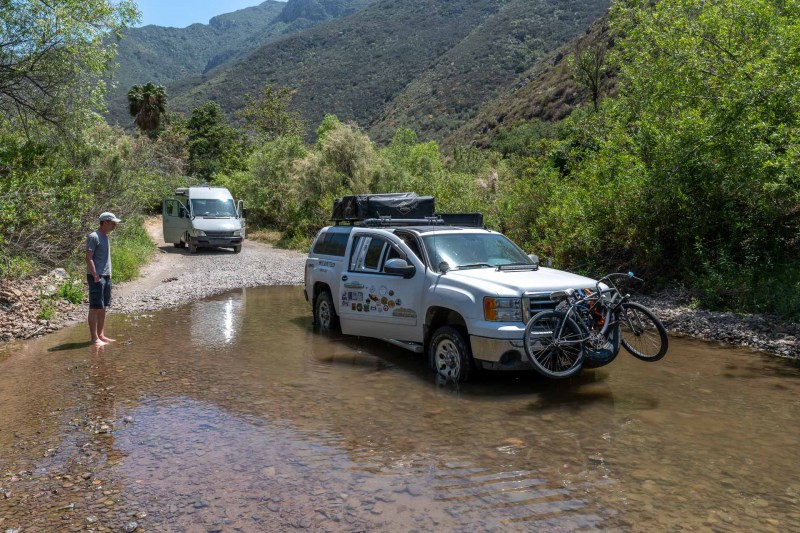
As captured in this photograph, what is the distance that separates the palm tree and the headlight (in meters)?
64.2

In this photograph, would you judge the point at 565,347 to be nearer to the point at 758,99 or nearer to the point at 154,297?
the point at 758,99

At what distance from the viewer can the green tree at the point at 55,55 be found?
13984mm

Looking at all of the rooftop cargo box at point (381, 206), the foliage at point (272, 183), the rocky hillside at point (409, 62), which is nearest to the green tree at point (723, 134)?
the rooftop cargo box at point (381, 206)

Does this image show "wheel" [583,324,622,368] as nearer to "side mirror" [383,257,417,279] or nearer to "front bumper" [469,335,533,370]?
"front bumper" [469,335,533,370]

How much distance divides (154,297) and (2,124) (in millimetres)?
6053

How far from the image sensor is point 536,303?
699 centimetres

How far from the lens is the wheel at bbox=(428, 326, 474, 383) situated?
710 cm

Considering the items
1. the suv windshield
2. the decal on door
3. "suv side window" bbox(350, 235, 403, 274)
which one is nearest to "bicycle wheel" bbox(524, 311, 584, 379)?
the suv windshield

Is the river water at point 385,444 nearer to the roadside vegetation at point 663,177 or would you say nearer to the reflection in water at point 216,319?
the reflection in water at point 216,319

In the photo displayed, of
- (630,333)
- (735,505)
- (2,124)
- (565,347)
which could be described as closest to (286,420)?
(565,347)

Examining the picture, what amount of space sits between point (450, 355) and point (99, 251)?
5604mm

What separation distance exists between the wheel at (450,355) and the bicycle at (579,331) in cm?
77

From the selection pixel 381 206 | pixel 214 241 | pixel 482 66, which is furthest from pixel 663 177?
pixel 482 66

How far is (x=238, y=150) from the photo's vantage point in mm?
59594
